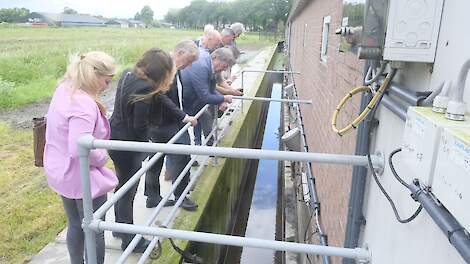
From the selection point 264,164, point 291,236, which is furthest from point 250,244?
point 264,164

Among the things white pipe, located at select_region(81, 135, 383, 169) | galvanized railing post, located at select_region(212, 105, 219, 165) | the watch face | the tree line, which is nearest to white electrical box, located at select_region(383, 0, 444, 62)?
the watch face

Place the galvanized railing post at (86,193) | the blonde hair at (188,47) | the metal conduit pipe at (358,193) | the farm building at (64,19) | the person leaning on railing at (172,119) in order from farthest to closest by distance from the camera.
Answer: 1. the farm building at (64,19)
2. the blonde hair at (188,47)
3. the person leaning on railing at (172,119)
4. the metal conduit pipe at (358,193)
5. the galvanized railing post at (86,193)

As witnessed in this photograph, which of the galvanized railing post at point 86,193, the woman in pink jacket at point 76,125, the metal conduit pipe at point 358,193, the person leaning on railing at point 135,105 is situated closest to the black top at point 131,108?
the person leaning on railing at point 135,105

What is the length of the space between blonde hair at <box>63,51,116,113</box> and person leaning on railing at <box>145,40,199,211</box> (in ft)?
2.53

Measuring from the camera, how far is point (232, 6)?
306ft

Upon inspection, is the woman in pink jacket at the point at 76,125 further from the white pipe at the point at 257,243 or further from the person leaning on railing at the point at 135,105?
the white pipe at the point at 257,243

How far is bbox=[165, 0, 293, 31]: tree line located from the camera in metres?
69.6

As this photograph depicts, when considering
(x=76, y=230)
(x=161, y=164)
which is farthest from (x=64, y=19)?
(x=76, y=230)

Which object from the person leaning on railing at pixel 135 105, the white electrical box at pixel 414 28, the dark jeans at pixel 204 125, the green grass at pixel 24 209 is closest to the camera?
the white electrical box at pixel 414 28

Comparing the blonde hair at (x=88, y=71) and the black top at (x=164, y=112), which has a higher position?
the blonde hair at (x=88, y=71)

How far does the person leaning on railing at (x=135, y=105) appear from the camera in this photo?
2920 mm

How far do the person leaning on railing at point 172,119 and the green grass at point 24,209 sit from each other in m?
1.10

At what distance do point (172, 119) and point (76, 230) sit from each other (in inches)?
50.6

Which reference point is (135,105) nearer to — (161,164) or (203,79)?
(161,164)
